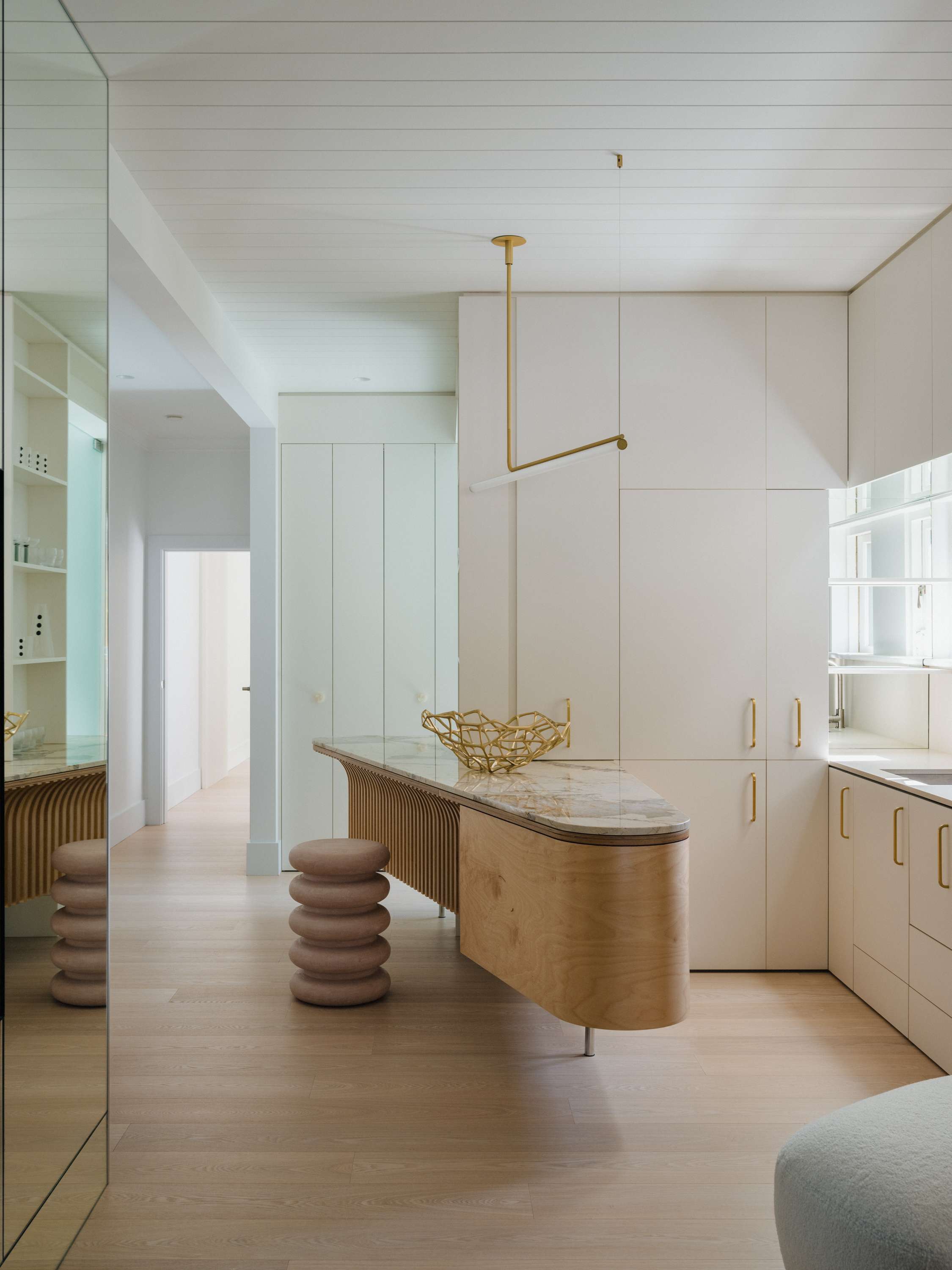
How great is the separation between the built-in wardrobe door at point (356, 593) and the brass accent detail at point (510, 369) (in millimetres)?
1990

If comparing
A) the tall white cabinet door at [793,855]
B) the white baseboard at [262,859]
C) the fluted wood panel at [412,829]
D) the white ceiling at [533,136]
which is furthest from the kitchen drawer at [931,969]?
the white baseboard at [262,859]

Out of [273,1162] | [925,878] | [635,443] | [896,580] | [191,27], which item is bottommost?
[273,1162]

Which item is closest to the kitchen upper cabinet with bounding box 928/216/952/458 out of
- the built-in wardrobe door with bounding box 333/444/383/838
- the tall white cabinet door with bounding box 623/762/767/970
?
the tall white cabinet door with bounding box 623/762/767/970

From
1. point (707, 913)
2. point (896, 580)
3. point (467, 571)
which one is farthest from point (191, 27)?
point (707, 913)

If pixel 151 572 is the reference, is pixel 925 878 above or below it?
below

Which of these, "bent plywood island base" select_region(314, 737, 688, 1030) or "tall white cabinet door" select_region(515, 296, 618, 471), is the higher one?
"tall white cabinet door" select_region(515, 296, 618, 471)

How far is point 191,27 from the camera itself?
84.7 inches

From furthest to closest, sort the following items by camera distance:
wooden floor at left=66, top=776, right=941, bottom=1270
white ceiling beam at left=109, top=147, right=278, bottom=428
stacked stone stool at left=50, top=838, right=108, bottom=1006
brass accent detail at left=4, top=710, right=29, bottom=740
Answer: white ceiling beam at left=109, top=147, right=278, bottom=428 < wooden floor at left=66, top=776, right=941, bottom=1270 < stacked stone stool at left=50, top=838, right=108, bottom=1006 < brass accent detail at left=4, top=710, right=29, bottom=740

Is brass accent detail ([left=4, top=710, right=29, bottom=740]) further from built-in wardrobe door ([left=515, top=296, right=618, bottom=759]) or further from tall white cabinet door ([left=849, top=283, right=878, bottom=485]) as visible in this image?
tall white cabinet door ([left=849, top=283, right=878, bottom=485])

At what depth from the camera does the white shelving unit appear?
1.73m

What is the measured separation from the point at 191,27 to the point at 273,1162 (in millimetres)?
2758

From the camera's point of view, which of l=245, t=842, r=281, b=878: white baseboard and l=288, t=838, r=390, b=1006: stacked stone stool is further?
l=245, t=842, r=281, b=878: white baseboard

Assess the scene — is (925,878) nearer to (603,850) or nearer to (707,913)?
(707,913)

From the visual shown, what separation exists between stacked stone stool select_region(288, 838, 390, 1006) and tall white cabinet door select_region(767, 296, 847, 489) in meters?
2.26
